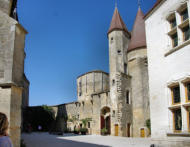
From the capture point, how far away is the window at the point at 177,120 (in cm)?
706

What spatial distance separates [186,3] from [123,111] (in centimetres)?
1767

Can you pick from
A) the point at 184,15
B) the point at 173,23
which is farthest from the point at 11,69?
the point at 184,15

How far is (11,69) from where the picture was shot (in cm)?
798

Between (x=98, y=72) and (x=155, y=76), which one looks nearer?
(x=155, y=76)

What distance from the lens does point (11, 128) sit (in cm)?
741

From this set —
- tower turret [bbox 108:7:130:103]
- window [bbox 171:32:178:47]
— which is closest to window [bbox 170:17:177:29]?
window [bbox 171:32:178:47]

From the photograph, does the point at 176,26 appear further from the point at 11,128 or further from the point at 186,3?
the point at 11,128

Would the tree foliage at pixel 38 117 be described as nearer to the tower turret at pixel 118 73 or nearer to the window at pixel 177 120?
the tower turret at pixel 118 73

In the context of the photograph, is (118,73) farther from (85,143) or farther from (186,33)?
(186,33)

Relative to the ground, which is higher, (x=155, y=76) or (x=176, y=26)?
(x=176, y=26)

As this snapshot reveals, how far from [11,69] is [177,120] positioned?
609 centimetres

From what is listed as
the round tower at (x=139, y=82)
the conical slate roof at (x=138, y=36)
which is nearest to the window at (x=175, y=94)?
the round tower at (x=139, y=82)

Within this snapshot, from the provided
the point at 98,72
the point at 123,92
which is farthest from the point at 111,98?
the point at 98,72

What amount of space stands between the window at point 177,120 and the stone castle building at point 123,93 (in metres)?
16.0
